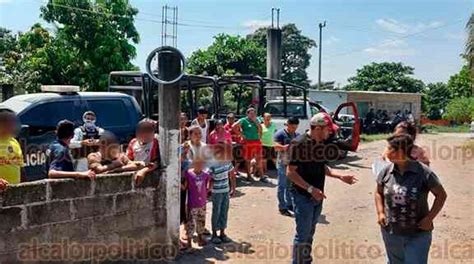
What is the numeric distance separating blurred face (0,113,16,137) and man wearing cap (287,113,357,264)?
2775 mm

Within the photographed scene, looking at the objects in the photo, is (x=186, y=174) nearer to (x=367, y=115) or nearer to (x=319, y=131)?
(x=319, y=131)

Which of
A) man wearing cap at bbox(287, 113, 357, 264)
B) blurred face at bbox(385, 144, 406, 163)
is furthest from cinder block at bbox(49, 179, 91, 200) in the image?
blurred face at bbox(385, 144, 406, 163)

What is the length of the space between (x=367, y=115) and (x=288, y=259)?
25.5 metres

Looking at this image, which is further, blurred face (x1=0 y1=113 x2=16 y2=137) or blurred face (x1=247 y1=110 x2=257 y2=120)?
blurred face (x1=247 y1=110 x2=257 y2=120)

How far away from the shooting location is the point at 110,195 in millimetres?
5438

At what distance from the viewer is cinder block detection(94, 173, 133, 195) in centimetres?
533

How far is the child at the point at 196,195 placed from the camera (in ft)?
20.8

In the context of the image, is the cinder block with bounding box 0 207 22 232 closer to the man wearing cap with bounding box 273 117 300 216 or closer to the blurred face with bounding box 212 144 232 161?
the blurred face with bounding box 212 144 232 161

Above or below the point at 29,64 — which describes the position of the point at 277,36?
above

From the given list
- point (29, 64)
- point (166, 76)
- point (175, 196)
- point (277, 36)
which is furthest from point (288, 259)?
point (277, 36)

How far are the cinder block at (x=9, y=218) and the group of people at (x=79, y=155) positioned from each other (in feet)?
0.74

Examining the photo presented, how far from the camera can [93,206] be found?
5.30 m

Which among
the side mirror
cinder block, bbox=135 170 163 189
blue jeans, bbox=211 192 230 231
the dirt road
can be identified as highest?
the side mirror

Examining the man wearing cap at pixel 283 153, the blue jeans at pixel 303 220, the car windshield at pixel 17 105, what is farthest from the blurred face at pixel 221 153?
the car windshield at pixel 17 105
